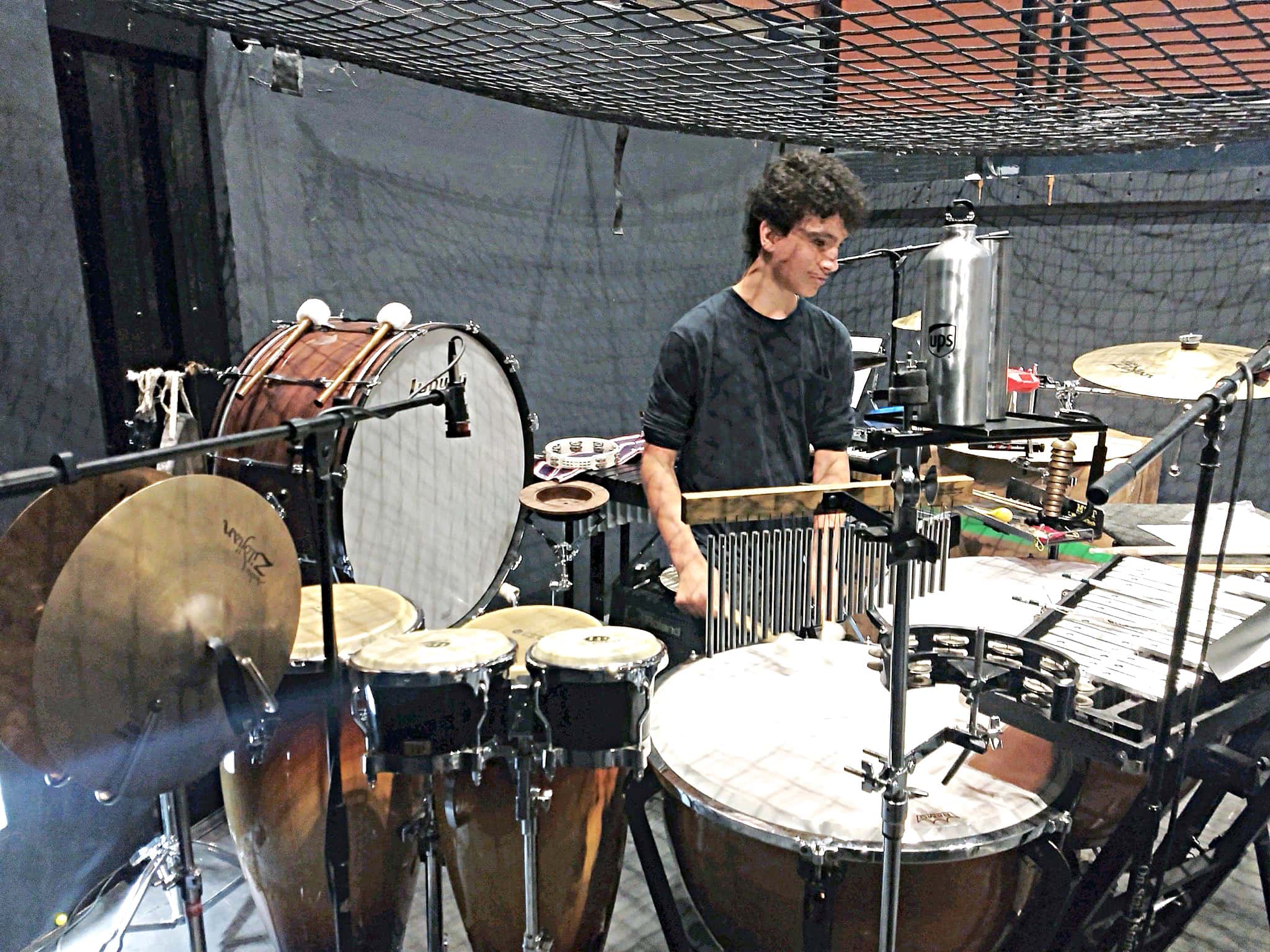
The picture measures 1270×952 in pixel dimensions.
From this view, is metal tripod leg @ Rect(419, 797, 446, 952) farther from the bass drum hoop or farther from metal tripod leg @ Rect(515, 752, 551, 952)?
the bass drum hoop

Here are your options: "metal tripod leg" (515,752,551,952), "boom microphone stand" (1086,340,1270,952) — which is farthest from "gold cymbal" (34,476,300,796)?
"boom microphone stand" (1086,340,1270,952)

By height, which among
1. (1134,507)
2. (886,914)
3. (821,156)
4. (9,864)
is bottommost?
(9,864)

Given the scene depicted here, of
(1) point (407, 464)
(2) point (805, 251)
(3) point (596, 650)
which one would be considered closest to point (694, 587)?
(3) point (596, 650)

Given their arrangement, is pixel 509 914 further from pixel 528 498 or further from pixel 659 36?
pixel 659 36

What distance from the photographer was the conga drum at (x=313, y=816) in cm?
171

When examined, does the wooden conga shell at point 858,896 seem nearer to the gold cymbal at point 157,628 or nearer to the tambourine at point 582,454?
the gold cymbal at point 157,628

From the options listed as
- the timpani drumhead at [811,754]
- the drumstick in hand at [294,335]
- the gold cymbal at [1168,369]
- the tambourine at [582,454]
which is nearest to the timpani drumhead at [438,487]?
the tambourine at [582,454]

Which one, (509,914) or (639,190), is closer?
(509,914)

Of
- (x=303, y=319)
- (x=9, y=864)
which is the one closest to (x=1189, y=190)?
(x=303, y=319)

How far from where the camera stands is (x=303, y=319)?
8.22 ft

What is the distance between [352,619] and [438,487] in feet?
3.14

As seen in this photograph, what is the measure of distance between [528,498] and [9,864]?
1.68m

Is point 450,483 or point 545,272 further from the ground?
point 545,272

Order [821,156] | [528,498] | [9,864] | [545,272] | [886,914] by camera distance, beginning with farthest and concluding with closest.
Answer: [545,272]
[528,498]
[821,156]
[9,864]
[886,914]
